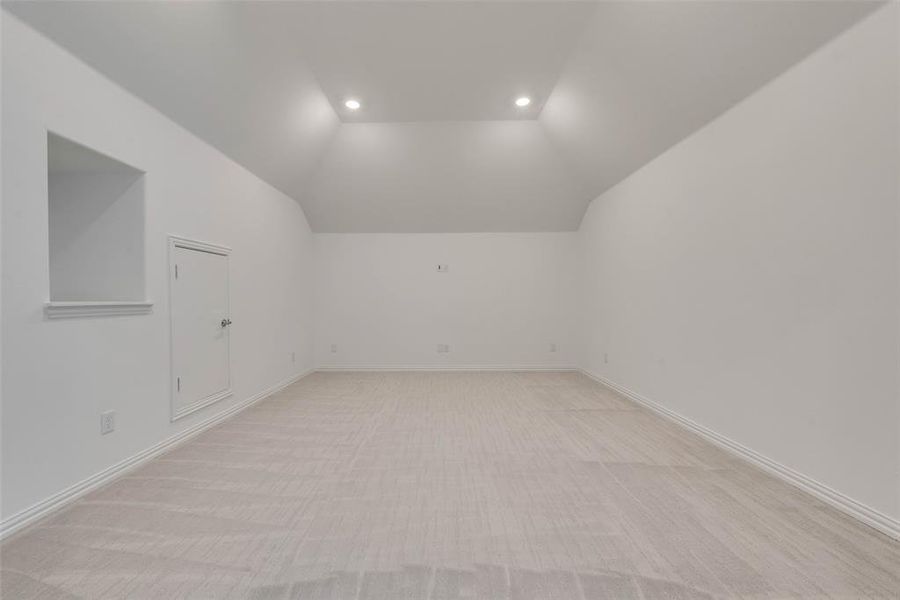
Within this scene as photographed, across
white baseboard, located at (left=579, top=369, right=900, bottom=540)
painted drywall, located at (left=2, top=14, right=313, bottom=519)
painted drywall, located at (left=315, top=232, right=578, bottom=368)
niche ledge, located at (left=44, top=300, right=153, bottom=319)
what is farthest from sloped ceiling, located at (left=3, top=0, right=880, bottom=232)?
white baseboard, located at (left=579, top=369, right=900, bottom=540)

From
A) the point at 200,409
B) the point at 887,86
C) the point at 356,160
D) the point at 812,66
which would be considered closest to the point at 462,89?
the point at 356,160

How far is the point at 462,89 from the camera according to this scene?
12.1ft

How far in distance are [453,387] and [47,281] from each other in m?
3.66

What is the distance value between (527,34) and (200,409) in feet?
13.4

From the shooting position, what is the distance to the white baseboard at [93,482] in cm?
172

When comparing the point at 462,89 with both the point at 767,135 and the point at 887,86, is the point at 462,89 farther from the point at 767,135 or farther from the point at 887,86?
the point at 887,86

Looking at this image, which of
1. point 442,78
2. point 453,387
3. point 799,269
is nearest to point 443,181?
point 442,78

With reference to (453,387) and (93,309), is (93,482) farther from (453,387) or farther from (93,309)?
(453,387)

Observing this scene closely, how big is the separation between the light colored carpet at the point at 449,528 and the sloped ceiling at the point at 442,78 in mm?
2460

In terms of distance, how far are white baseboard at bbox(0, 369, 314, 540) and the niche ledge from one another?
0.93 meters

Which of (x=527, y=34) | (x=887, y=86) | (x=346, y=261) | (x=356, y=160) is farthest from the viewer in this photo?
(x=346, y=261)

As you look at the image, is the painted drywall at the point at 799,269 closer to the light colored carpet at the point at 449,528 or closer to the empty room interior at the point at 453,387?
the empty room interior at the point at 453,387

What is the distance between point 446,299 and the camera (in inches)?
226

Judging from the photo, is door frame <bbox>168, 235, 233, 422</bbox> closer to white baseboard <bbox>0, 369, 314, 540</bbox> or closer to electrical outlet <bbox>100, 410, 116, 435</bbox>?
white baseboard <bbox>0, 369, 314, 540</bbox>
